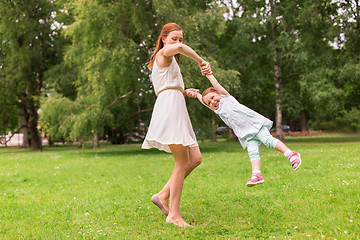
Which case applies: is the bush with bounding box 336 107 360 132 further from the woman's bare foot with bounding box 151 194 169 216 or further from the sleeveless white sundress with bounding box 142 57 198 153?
the sleeveless white sundress with bounding box 142 57 198 153

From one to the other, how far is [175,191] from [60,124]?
1826cm

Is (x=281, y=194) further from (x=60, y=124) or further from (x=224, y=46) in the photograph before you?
(x=224, y=46)

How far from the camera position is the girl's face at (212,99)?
4973 millimetres

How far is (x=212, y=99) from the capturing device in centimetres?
499

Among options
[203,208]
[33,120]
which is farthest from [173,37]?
[33,120]

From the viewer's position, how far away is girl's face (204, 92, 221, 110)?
497 centimetres

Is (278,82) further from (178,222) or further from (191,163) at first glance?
(178,222)

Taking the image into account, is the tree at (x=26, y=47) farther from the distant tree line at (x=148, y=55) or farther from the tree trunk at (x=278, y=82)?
the tree trunk at (x=278, y=82)

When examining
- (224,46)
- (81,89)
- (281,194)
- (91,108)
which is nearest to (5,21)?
(81,89)

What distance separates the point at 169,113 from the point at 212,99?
0.66 m

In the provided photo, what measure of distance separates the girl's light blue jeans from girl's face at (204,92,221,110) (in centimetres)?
69

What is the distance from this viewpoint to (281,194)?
6508mm

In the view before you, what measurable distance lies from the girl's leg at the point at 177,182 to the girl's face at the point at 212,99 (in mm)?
719

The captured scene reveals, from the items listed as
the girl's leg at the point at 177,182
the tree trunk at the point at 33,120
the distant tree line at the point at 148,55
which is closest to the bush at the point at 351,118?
the distant tree line at the point at 148,55
